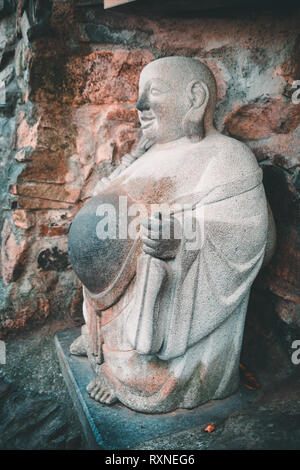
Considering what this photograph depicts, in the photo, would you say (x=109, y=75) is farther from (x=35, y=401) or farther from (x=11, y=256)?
(x=35, y=401)

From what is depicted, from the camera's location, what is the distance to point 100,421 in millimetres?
1527

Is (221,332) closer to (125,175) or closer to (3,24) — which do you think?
(125,175)

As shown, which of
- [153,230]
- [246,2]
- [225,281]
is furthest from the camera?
[246,2]

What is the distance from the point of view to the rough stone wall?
1882mm

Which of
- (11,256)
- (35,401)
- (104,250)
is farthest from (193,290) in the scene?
(11,256)

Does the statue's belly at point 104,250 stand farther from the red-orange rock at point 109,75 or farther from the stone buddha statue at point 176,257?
the red-orange rock at point 109,75

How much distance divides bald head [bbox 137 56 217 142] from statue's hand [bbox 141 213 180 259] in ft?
1.65

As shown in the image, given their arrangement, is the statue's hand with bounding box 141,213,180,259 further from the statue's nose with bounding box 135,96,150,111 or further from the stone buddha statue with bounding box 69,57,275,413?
the statue's nose with bounding box 135,96,150,111

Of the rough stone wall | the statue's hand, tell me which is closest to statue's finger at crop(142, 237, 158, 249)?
the statue's hand

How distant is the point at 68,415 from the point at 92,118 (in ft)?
5.42

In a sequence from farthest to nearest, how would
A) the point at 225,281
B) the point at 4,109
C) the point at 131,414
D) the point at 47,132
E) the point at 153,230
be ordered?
the point at 4,109 → the point at 47,132 → the point at 131,414 → the point at 225,281 → the point at 153,230

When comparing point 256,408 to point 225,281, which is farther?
point 256,408

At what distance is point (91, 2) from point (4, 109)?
0.91m
